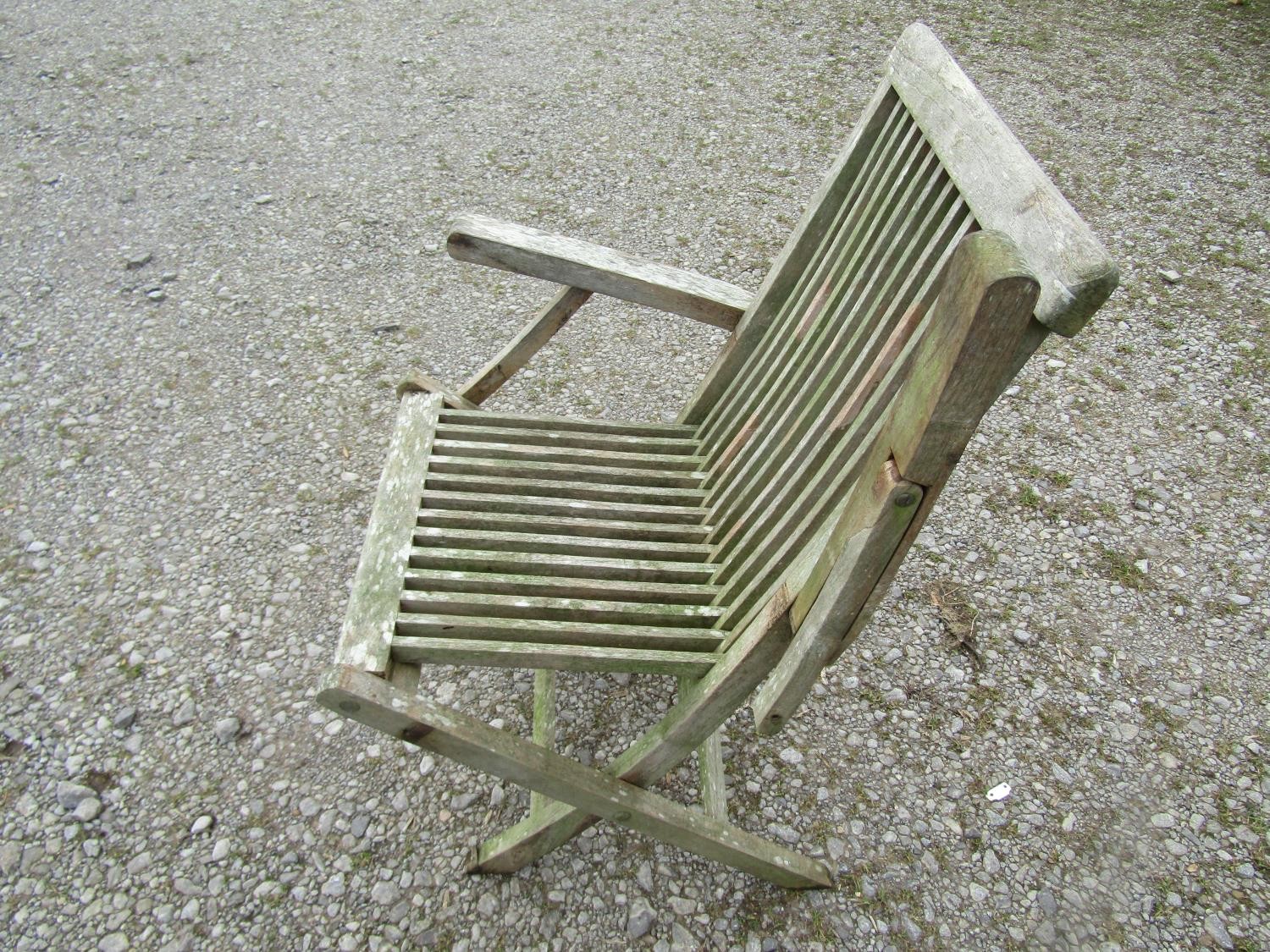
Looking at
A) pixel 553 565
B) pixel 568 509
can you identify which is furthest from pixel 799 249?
pixel 553 565

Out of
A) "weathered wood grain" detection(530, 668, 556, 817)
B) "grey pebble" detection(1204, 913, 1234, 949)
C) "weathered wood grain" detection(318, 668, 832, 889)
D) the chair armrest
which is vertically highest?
the chair armrest

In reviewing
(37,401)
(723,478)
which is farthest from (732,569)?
(37,401)

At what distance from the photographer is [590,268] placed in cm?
210

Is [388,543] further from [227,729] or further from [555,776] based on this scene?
[227,729]

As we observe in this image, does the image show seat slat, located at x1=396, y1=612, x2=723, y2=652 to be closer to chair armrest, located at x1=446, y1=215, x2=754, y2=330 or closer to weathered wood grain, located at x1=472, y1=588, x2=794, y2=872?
weathered wood grain, located at x1=472, y1=588, x2=794, y2=872

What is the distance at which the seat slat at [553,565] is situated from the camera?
183 centimetres

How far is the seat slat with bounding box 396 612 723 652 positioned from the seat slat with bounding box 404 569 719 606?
0.21 ft

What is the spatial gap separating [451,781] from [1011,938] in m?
1.25

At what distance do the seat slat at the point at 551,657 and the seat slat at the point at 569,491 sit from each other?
40 cm

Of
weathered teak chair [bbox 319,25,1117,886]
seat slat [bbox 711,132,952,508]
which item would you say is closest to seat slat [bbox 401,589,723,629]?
weathered teak chair [bbox 319,25,1117,886]

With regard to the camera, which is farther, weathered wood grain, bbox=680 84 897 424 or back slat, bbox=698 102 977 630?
weathered wood grain, bbox=680 84 897 424

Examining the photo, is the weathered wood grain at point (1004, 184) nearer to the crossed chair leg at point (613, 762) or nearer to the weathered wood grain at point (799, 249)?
the weathered wood grain at point (799, 249)

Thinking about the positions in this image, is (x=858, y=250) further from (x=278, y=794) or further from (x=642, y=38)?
(x=642, y=38)

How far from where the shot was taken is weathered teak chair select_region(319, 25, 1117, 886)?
4.28 ft
